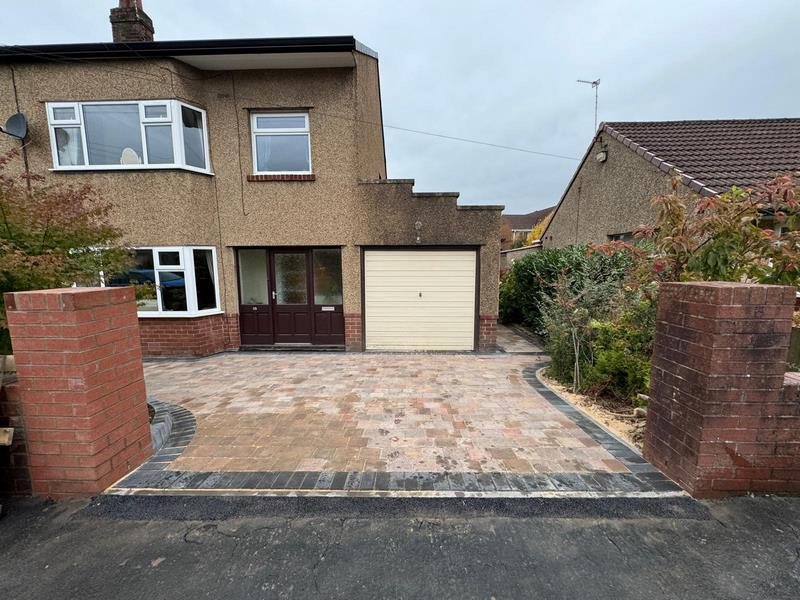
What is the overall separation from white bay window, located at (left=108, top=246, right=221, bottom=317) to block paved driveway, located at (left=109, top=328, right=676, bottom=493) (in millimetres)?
1610

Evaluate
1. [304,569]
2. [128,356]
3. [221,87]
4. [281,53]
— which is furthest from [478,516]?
[221,87]

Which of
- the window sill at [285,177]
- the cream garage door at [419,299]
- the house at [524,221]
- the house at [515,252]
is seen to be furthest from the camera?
the house at [524,221]

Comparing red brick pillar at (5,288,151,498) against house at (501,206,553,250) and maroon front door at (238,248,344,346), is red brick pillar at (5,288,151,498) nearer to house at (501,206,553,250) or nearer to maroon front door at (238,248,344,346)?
maroon front door at (238,248,344,346)

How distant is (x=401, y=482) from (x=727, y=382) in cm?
240

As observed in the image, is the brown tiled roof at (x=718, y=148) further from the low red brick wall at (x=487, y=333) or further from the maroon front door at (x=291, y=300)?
the maroon front door at (x=291, y=300)

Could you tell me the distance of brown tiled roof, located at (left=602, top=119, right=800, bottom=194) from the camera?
6910 mm

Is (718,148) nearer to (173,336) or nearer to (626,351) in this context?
(626,351)

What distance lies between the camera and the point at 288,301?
291 inches

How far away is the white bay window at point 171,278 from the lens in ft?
21.6

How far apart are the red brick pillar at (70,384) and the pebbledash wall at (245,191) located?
461 cm

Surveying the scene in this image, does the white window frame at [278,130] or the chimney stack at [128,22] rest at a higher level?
the chimney stack at [128,22]

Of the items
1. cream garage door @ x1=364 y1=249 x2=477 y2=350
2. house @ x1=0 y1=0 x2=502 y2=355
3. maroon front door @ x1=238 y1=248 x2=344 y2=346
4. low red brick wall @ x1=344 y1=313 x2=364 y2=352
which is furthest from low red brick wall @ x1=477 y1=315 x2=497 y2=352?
maroon front door @ x1=238 y1=248 x2=344 y2=346

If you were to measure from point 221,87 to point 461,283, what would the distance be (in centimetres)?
630

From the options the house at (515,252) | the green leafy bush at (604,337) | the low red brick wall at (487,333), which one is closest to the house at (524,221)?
the house at (515,252)
